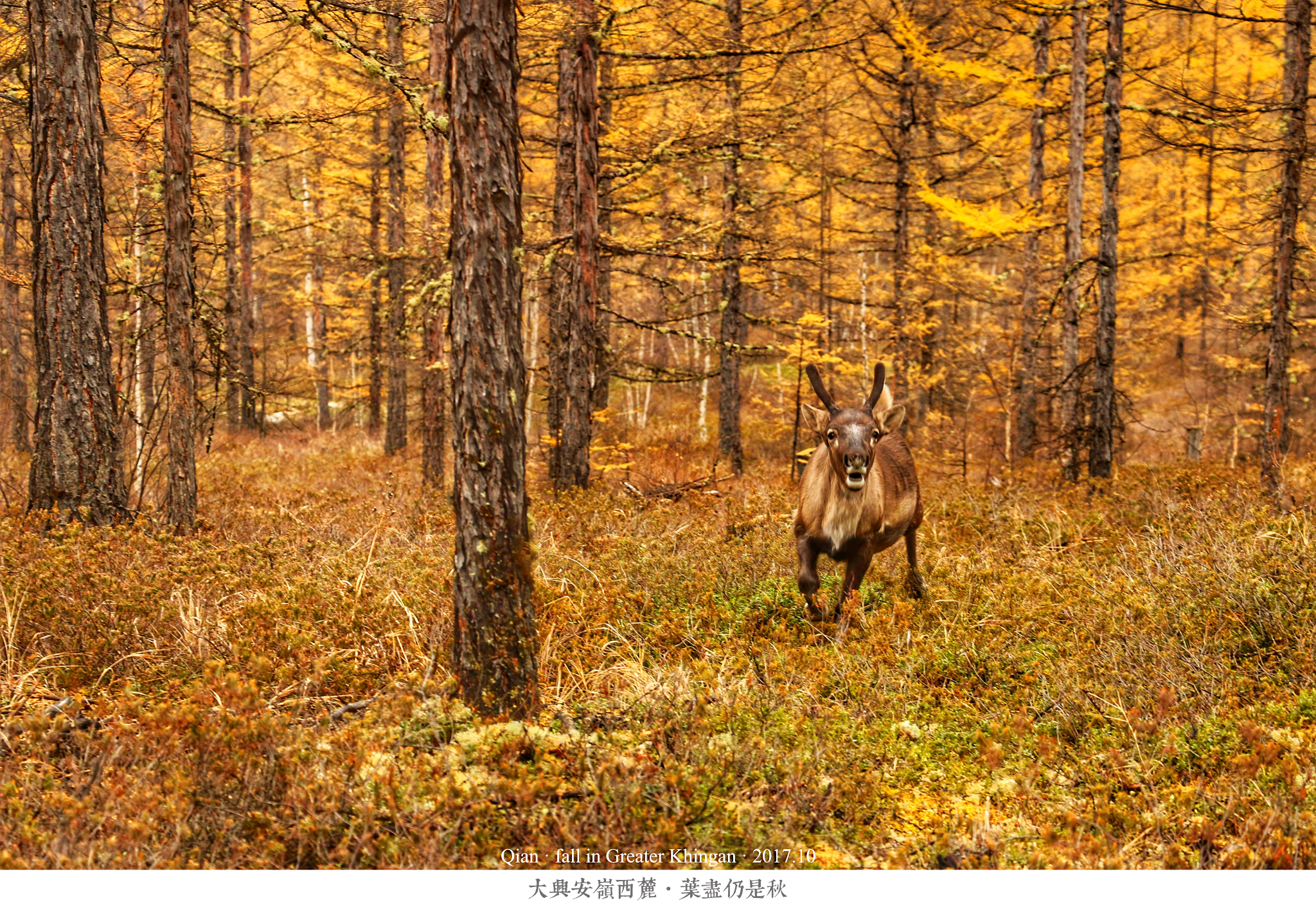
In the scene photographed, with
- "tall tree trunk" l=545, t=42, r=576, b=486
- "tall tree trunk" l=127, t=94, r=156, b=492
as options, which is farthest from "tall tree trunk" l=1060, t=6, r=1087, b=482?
"tall tree trunk" l=127, t=94, r=156, b=492

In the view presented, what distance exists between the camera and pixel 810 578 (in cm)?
661

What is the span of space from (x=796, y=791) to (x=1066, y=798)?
1321mm

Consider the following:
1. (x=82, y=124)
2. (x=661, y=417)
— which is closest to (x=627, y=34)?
(x=82, y=124)

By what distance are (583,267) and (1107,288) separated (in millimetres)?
7680

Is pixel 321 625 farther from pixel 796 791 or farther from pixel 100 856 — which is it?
Answer: pixel 796 791

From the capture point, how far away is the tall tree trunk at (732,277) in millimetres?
14711

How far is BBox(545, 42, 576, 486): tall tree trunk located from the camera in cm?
1148

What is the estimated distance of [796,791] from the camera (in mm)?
3848

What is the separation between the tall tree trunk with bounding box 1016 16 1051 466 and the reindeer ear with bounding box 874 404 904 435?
10400 millimetres

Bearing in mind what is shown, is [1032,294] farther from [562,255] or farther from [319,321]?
[319,321]

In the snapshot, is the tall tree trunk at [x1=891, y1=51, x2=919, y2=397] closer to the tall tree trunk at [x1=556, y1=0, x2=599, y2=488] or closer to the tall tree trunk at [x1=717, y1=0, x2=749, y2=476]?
the tall tree trunk at [x1=717, y1=0, x2=749, y2=476]

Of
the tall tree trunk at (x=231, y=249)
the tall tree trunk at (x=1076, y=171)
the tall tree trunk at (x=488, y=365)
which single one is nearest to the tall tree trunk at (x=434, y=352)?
the tall tree trunk at (x=231, y=249)

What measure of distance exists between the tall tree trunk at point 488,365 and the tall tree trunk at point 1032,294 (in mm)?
14150

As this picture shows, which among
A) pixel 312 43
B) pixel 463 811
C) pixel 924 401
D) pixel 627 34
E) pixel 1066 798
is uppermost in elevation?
pixel 312 43
